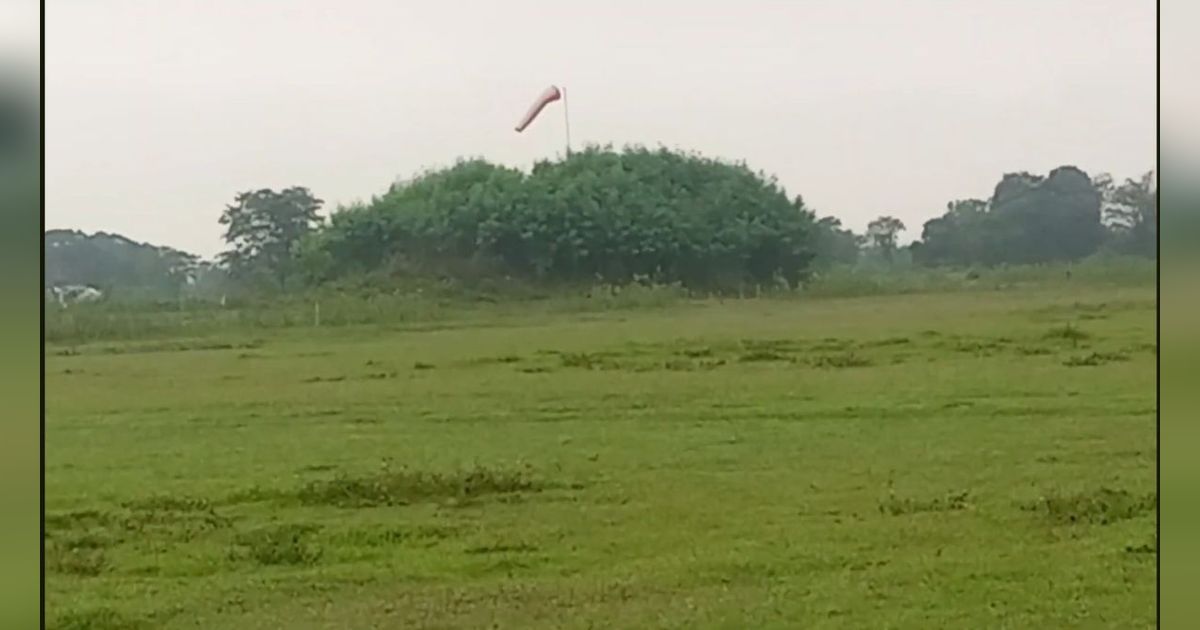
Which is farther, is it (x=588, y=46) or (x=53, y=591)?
(x=588, y=46)

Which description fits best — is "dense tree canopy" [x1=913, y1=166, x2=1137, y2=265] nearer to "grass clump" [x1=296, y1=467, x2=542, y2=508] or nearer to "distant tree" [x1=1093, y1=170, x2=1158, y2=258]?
"distant tree" [x1=1093, y1=170, x2=1158, y2=258]

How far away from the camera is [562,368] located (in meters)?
2.08

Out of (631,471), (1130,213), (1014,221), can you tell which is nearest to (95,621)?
(631,471)

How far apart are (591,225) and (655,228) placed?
0.31 ft

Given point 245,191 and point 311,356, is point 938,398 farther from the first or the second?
point 245,191

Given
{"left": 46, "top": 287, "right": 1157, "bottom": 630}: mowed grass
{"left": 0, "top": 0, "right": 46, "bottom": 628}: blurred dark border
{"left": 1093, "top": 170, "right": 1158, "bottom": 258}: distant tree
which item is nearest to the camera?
{"left": 0, "top": 0, "right": 46, "bottom": 628}: blurred dark border

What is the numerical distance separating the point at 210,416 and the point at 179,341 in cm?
11

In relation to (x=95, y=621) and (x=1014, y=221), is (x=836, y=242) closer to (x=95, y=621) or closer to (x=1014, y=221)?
(x=1014, y=221)

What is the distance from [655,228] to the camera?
2.13 meters

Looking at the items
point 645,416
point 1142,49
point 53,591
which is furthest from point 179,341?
point 1142,49

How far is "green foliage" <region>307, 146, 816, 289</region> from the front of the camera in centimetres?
208

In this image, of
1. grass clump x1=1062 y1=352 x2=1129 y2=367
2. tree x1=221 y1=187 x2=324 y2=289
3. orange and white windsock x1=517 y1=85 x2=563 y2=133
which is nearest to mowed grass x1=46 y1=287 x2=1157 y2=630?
grass clump x1=1062 y1=352 x2=1129 y2=367

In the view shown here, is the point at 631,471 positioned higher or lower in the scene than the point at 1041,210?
lower

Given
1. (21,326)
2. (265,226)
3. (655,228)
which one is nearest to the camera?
(21,326)
